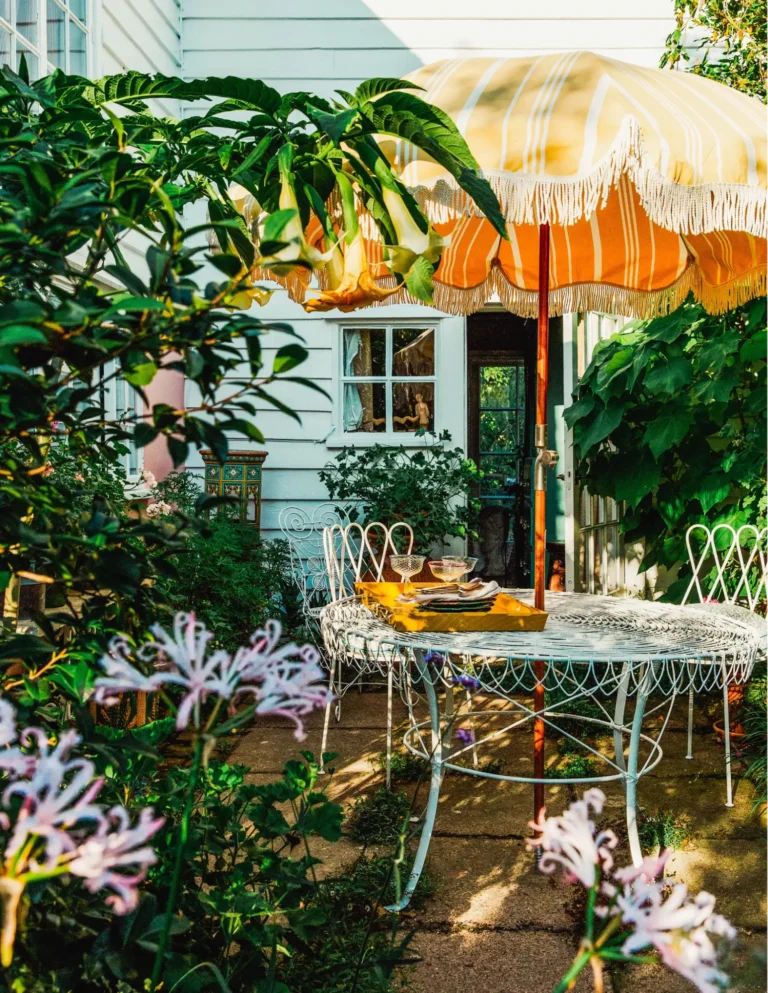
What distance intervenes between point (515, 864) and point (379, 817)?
0.50 meters

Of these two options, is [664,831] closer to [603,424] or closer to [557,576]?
[603,424]

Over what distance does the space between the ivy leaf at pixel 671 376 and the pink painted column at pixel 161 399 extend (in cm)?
287

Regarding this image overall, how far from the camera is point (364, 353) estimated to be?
6.10 metres

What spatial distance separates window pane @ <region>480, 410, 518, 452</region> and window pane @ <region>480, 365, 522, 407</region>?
10 cm

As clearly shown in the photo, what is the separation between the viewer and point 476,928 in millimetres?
2230

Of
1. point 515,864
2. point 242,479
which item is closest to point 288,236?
point 515,864

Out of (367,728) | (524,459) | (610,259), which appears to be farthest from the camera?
(524,459)

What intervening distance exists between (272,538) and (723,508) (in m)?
2.98

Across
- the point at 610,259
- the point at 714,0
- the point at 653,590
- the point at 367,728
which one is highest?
the point at 714,0

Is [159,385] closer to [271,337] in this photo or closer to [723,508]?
[271,337]

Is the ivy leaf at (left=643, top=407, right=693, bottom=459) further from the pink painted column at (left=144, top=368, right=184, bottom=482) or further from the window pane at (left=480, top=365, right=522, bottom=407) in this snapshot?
the window pane at (left=480, top=365, right=522, bottom=407)

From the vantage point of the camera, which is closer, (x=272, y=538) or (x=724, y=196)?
(x=724, y=196)

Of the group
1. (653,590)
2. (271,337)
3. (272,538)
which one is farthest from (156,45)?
(653,590)

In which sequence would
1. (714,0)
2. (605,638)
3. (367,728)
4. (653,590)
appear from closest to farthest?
(605,638), (367,728), (714,0), (653,590)
